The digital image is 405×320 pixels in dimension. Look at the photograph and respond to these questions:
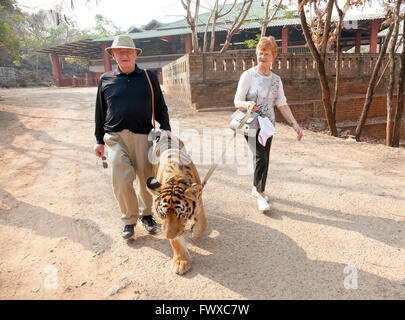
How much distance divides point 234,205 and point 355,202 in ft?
5.34

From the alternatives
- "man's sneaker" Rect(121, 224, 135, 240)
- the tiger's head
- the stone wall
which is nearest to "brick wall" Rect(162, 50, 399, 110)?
the stone wall

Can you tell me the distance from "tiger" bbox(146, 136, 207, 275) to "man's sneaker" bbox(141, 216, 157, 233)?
18.9 inches

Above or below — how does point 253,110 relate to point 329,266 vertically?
above

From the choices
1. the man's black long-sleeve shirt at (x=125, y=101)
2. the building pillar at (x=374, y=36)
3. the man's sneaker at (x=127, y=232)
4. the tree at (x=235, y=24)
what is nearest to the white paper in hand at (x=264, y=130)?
the man's black long-sleeve shirt at (x=125, y=101)

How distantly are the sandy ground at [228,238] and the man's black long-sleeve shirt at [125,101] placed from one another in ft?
4.02

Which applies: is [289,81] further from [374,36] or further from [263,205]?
[374,36]

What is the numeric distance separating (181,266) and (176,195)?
2.31 feet

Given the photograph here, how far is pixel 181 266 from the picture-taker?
249cm

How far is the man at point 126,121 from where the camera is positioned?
286 centimetres

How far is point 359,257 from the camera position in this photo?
2.67m

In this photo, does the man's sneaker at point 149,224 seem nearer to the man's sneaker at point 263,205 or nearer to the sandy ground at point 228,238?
the sandy ground at point 228,238

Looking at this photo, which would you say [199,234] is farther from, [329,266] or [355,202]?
[355,202]

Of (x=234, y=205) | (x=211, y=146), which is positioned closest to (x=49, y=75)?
(x=211, y=146)
